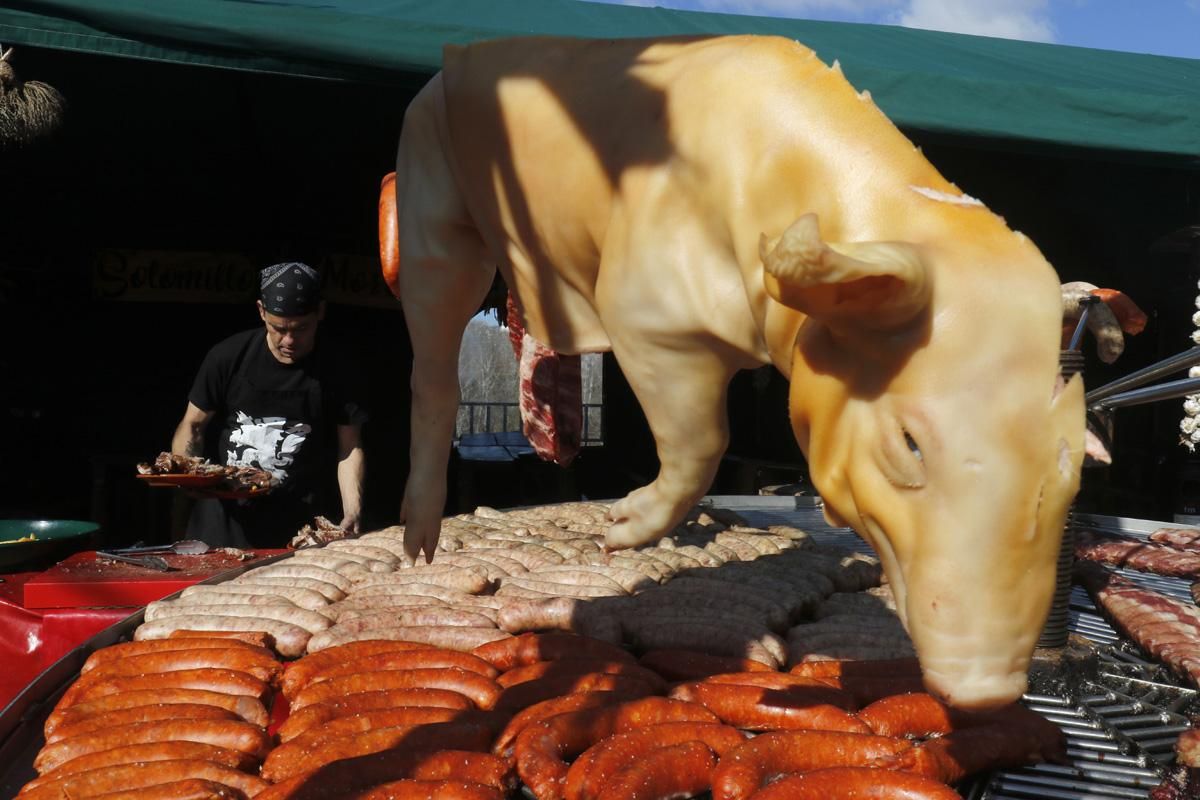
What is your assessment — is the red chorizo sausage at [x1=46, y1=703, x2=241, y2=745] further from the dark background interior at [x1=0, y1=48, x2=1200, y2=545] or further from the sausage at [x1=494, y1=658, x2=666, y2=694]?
the dark background interior at [x1=0, y1=48, x2=1200, y2=545]

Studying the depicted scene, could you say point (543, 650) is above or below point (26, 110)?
below

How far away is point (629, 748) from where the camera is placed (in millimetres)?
2684

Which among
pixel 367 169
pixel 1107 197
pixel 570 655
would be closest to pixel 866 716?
pixel 570 655

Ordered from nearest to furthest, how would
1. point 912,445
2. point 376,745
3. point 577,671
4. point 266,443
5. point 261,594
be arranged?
point 912,445, point 376,745, point 577,671, point 261,594, point 266,443

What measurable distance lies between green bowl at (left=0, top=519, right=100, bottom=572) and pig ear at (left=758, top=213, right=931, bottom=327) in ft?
15.4

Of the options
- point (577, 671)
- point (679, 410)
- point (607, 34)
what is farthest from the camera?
point (607, 34)

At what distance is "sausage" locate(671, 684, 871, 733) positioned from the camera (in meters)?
2.94

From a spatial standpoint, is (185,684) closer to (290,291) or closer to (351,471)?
(290,291)

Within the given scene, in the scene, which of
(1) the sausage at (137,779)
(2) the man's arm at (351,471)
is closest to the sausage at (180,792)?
(1) the sausage at (137,779)

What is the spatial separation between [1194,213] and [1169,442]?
3.59 m

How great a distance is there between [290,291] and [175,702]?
10.6 feet

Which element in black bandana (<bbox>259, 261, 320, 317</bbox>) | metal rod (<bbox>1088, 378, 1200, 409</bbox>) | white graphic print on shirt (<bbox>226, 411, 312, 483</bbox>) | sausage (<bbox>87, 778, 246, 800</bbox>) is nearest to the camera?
metal rod (<bbox>1088, 378, 1200, 409</bbox>)

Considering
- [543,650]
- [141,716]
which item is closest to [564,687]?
[543,650]

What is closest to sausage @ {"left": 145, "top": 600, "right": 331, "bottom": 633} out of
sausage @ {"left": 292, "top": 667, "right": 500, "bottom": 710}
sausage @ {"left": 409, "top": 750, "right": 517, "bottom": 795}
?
sausage @ {"left": 292, "top": 667, "right": 500, "bottom": 710}
